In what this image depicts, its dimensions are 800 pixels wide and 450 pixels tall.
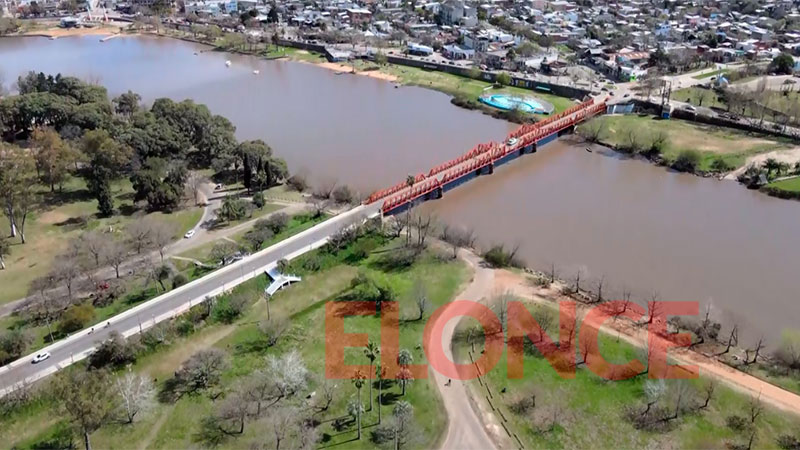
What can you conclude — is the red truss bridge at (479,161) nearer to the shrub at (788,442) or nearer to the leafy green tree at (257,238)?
the leafy green tree at (257,238)

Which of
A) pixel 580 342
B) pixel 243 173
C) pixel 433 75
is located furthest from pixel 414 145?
pixel 580 342

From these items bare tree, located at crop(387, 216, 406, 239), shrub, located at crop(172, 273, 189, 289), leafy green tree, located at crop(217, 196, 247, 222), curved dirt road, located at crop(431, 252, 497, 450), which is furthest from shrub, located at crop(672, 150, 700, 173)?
shrub, located at crop(172, 273, 189, 289)

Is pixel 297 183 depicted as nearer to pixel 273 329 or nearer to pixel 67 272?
pixel 67 272

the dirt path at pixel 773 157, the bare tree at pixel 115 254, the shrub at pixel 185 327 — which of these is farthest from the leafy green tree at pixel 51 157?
the dirt path at pixel 773 157

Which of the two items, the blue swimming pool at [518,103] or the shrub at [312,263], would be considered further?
the blue swimming pool at [518,103]

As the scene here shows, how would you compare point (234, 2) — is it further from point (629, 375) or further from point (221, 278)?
point (629, 375)

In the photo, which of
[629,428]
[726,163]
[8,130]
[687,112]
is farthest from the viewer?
[687,112]
